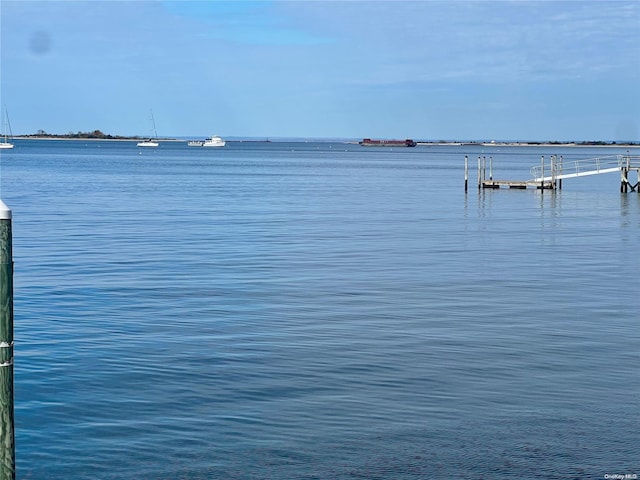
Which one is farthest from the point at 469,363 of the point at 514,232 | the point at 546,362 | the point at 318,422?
the point at 514,232

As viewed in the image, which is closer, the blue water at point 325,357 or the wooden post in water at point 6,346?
the wooden post in water at point 6,346

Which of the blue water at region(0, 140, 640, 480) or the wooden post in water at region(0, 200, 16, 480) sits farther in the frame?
the blue water at region(0, 140, 640, 480)

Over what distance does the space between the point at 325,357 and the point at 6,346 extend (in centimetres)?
977

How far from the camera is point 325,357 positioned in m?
16.4

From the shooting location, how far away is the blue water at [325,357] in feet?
38.2

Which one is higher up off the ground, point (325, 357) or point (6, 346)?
point (6, 346)

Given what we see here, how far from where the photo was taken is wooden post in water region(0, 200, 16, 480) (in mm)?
6767

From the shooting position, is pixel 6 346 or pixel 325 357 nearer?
pixel 6 346

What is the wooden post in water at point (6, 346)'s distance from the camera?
22.2 ft

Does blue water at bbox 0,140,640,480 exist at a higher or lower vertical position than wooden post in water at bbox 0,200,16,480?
lower

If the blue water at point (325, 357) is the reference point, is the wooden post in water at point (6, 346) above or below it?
above

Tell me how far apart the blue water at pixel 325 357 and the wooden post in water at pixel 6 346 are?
12.5 feet

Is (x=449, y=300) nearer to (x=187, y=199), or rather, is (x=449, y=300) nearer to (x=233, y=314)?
(x=233, y=314)

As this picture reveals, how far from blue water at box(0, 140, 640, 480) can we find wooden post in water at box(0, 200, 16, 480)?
3.80 metres
